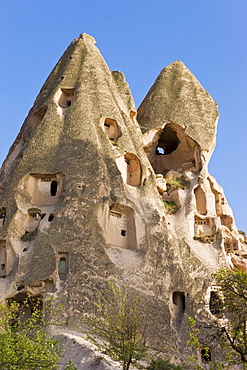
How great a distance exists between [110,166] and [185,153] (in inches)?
414

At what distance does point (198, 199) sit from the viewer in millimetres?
40031

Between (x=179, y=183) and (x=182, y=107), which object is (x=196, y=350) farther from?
(x=182, y=107)

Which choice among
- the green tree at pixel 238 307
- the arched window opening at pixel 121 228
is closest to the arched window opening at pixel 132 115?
the arched window opening at pixel 121 228

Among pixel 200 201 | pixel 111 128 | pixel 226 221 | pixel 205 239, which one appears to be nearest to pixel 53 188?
pixel 111 128

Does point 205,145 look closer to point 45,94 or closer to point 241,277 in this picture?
point 45,94

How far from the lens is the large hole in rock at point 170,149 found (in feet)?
143

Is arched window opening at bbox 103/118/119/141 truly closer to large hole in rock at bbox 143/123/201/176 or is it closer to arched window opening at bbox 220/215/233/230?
large hole in rock at bbox 143/123/201/176

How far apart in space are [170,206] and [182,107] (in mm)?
9308

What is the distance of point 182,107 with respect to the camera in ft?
147

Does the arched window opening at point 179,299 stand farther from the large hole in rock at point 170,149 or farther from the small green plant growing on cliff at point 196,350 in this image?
the large hole in rock at point 170,149

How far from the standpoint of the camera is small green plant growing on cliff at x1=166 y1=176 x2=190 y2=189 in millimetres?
39969

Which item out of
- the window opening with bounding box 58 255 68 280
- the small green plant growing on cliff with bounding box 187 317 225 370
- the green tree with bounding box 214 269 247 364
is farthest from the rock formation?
the green tree with bounding box 214 269 247 364

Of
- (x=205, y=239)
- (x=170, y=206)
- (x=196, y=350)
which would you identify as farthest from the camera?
(x=170, y=206)

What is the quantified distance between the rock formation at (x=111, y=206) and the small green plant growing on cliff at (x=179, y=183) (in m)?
0.09
